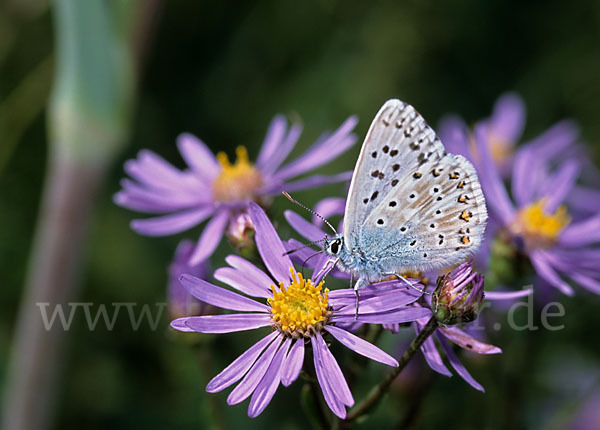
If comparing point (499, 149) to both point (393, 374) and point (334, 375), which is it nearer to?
point (393, 374)

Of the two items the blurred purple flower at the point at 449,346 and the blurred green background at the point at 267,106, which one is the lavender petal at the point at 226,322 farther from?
the blurred green background at the point at 267,106

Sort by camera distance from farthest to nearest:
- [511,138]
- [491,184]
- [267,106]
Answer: [267,106], [511,138], [491,184]

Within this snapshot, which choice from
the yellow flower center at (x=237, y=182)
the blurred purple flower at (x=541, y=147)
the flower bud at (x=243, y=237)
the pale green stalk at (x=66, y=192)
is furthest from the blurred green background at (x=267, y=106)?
the flower bud at (x=243, y=237)

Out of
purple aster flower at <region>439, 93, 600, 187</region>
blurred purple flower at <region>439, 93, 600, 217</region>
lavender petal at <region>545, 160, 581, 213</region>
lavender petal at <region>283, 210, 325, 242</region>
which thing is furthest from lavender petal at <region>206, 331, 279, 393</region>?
purple aster flower at <region>439, 93, 600, 187</region>

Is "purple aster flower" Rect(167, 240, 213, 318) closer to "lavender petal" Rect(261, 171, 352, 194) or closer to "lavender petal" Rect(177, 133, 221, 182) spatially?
"lavender petal" Rect(261, 171, 352, 194)

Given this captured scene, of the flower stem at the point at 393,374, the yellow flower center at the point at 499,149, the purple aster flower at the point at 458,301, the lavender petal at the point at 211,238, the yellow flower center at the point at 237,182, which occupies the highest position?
the yellow flower center at the point at 499,149

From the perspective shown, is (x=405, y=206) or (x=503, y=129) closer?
(x=405, y=206)

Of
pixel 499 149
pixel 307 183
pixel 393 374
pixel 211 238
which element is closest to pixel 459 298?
pixel 393 374
